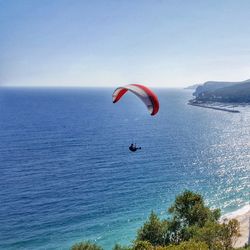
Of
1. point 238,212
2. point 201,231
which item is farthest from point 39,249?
point 238,212

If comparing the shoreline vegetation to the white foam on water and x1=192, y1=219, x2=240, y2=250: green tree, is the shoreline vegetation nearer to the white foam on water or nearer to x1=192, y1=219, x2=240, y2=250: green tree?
x1=192, y1=219, x2=240, y2=250: green tree

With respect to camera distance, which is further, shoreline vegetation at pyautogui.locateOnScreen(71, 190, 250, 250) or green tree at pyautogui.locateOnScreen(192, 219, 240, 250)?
shoreline vegetation at pyautogui.locateOnScreen(71, 190, 250, 250)

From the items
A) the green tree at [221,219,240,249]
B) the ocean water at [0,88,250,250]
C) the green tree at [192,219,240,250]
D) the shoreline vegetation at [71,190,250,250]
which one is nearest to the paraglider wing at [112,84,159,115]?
the green tree at [192,219,240,250]

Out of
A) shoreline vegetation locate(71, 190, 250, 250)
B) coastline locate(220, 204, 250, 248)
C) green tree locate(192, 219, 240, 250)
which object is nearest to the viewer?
green tree locate(192, 219, 240, 250)

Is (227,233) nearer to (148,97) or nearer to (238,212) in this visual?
(148,97)

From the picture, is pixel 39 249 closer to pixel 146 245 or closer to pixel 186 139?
pixel 146 245

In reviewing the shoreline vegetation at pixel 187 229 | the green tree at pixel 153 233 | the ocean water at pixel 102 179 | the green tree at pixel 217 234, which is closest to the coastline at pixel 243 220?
the ocean water at pixel 102 179

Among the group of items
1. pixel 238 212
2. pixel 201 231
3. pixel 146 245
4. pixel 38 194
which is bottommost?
pixel 238 212

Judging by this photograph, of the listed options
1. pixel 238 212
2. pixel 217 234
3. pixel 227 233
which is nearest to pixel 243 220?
pixel 238 212

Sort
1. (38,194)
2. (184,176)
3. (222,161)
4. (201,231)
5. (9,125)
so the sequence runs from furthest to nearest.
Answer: (9,125) → (222,161) → (184,176) → (38,194) → (201,231)
